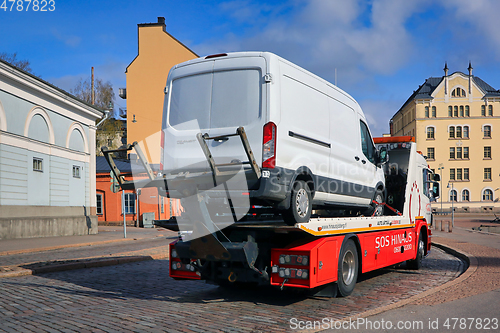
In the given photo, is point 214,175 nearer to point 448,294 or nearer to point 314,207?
point 314,207

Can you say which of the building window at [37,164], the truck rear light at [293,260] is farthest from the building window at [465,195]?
the truck rear light at [293,260]

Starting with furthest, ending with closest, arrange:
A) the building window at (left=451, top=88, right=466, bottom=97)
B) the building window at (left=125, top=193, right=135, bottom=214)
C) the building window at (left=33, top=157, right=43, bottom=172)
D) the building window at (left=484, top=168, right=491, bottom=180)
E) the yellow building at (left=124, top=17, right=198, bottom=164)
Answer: the building window at (left=451, top=88, right=466, bottom=97) < the building window at (left=484, top=168, right=491, bottom=180) < the yellow building at (left=124, top=17, right=198, bottom=164) < the building window at (left=125, top=193, right=135, bottom=214) < the building window at (left=33, top=157, right=43, bottom=172)

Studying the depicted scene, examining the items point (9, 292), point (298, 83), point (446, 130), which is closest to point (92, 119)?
point (9, 292)

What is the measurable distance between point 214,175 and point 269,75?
1.50 m

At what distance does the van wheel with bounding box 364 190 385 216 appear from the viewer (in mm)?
9383

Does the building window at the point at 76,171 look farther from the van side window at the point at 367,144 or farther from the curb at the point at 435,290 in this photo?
the van side window at the point at 367,144

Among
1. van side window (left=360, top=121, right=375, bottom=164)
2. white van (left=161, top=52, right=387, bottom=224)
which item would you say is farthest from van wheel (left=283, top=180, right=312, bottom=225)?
van side window (left=360, top=121, right=375, bottom=164)

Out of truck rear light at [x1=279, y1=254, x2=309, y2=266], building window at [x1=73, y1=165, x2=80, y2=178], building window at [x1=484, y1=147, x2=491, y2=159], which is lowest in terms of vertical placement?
truck rear light at [x1=279, y1=254, x2=309, y2=266]

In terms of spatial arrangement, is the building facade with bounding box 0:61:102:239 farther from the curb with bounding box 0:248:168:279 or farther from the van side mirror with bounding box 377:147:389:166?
the van side mirror with bounding box 377:147:389:166

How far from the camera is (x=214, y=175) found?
20.1 feet

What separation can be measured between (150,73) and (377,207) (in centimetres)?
3888

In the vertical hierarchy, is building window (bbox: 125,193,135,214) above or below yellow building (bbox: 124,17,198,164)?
below

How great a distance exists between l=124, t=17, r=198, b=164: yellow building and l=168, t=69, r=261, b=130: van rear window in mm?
37901

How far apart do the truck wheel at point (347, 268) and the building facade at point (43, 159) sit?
56.2 feet
